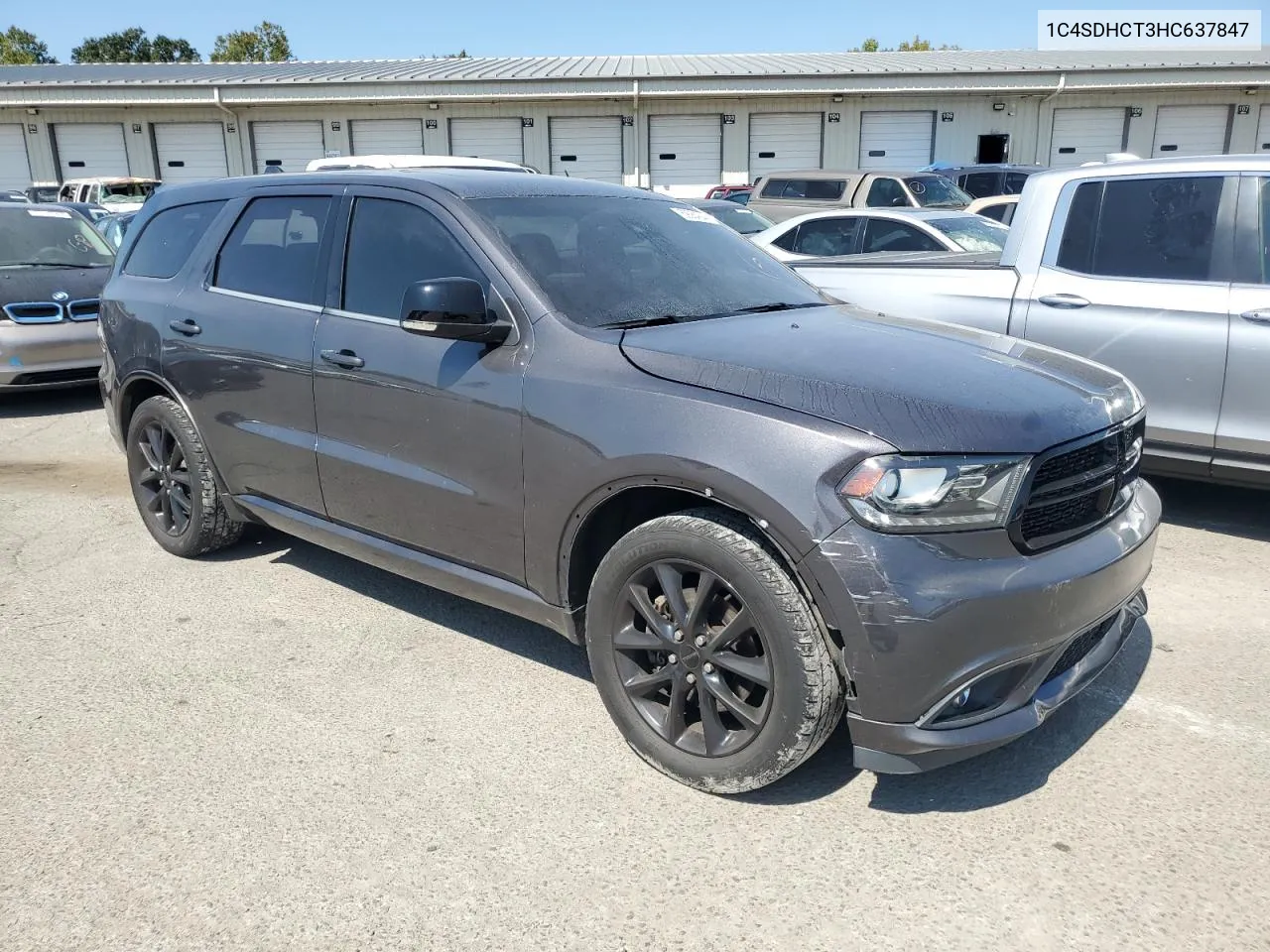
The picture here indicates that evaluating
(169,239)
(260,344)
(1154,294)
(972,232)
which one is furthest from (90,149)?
(1154,294)

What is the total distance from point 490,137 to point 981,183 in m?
16.6

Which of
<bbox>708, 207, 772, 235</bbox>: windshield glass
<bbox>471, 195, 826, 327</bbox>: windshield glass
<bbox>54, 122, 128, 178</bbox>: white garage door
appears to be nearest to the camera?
<bbox>471, 195, 826, 327</bbox>: windshield glass

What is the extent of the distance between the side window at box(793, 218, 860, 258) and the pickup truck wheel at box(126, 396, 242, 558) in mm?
6840

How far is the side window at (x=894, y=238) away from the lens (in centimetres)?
898

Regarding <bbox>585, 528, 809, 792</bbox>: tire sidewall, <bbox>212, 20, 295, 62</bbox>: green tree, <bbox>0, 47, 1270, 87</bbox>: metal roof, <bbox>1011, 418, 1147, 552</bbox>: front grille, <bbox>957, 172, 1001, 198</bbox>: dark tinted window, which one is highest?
<bbox>212, 20, 295, 62</bbox>: green tree

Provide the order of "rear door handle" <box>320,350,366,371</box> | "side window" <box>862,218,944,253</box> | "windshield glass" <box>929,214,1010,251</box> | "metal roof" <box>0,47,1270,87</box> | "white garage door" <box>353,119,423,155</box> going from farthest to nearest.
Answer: "white garage door" <box>353,119,423,155</box> → "metal roof" <box>0,47,1270,87</box> → "side window" <box>862,218,944,253</box> → "windshield glass" <box>929,214,1010,251</box> → "rear door handle" <box>320,350,366,371</box>

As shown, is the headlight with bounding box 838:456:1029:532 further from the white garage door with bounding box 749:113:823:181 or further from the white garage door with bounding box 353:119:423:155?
the white garage door with bounding box 353:119:423:155

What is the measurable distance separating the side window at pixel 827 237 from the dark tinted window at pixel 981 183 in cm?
973

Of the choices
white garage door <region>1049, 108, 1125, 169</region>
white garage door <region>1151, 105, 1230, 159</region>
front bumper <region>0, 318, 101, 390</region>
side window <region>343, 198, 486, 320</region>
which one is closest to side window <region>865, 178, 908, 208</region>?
front bumper <region>0, 318, 101, 390</region>

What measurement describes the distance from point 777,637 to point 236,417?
2794mm

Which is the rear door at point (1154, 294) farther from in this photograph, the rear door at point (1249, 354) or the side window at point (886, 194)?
the side window at point (886, 194)

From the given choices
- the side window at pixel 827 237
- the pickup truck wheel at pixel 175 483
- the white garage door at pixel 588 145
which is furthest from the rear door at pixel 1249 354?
the white garage door at pixel 588 145

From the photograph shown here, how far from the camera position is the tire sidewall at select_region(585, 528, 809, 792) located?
259 cm

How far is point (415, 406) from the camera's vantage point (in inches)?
136
